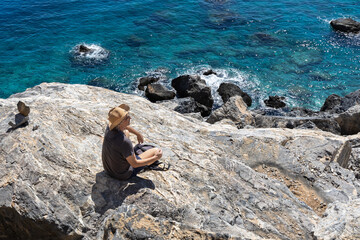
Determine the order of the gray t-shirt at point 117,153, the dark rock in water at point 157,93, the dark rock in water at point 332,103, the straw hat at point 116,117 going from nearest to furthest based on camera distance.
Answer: the straw hat at point 116,117, the gray t-shirt at point 117,153, the dark rock in water at point 332,103, the dark rock in water at point 157,93

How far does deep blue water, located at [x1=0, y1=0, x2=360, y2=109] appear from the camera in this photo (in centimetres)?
3300

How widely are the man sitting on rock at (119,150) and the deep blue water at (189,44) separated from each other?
2354cm

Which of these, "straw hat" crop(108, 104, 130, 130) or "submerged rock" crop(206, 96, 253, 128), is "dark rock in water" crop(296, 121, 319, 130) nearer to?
"submerged rock" crop(206, 96, 253, 128)

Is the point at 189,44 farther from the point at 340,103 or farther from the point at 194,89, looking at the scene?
the point at 340,103

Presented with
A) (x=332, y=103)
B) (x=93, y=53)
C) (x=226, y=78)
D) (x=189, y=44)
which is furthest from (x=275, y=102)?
(x=93, y=53)

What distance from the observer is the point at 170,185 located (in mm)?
9031

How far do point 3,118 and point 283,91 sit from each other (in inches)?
1013

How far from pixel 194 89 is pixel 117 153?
21.6 metres

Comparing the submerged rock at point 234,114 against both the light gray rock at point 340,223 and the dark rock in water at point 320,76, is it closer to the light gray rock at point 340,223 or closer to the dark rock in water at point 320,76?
the light gray rock at point 340,223

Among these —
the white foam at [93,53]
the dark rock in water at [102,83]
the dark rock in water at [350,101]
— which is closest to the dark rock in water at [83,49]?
the white foam at [93,53]

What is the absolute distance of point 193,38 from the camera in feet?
132

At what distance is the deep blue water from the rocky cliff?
19036 mm

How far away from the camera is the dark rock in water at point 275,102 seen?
95.2 feet

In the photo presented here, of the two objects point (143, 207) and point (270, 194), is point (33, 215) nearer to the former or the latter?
point (143, 207)
